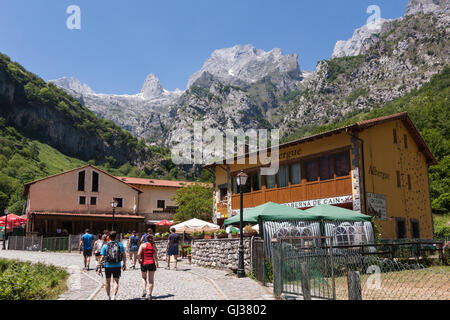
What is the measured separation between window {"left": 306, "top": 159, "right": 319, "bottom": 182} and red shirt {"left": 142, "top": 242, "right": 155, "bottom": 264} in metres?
13.9

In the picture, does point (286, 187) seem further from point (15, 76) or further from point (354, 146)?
point (15, 76)

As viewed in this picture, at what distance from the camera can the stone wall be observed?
15.3 meters

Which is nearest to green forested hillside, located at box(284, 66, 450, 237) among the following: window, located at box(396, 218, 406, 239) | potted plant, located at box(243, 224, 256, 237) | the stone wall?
window, located at box(396, 218, 406, 239)

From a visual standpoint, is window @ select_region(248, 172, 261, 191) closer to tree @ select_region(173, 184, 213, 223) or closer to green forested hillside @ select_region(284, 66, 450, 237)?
tree @ select_region(173, 184, 213, 223)

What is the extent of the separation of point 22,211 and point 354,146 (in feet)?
201

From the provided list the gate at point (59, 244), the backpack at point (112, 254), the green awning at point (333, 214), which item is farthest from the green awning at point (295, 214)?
the gate at point (59, 244)

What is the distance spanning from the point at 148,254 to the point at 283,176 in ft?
50.0

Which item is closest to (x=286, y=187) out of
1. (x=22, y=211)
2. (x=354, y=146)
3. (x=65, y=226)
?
(x=354, y=146)

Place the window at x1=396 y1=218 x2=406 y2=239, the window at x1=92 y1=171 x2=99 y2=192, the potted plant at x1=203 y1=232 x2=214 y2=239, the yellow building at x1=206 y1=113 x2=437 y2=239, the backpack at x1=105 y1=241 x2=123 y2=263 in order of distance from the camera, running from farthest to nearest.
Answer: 1. the window at x1=92 y1=171 x2=99 y2=192
2. the potted plant at x1=203 y1=232 x2=214 y2=239
3. the window at x1=396 y1=218 x2=406 y2=239
4. the yellow building at x1=206 y1=113 x2=437 y2=239
5. the backpack at x1=105 y1=241 x2=123 y2=263

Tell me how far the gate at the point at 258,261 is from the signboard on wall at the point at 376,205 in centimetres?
854

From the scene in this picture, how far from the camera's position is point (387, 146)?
22703 millimetres

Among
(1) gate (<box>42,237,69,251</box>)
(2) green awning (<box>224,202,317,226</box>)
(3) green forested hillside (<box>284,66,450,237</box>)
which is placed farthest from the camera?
(3) green forested hillside (<box>284,66,450,237</box>)

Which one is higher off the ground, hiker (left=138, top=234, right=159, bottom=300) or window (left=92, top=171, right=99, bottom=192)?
window (left=92, top=171, right=99, bottom=192)

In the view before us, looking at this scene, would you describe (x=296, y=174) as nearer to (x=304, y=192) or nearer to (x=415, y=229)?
(x=304, y=192)
